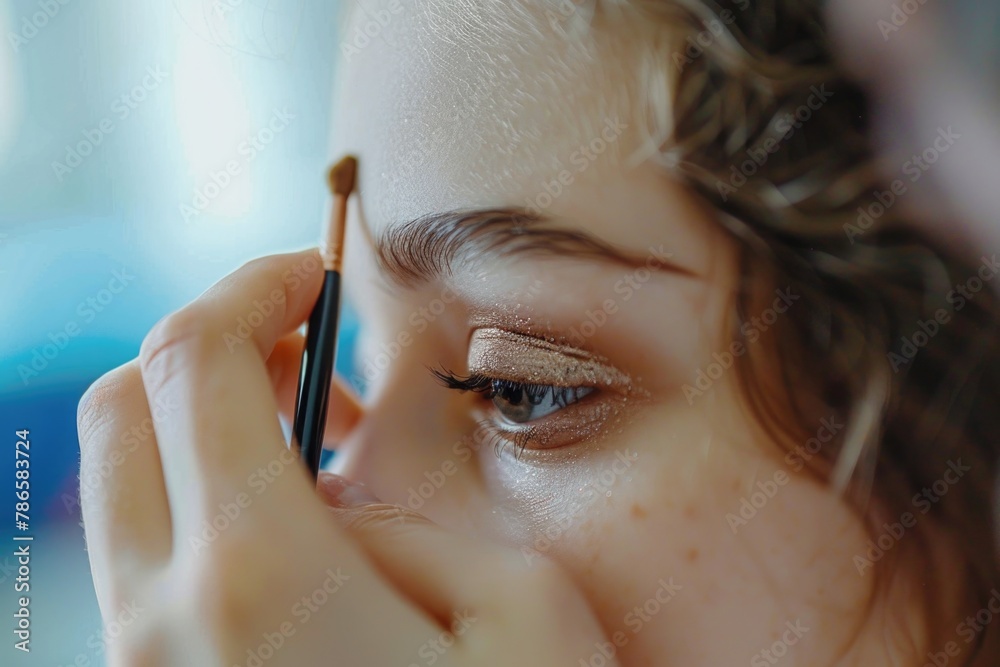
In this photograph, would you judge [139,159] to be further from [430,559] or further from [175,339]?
[430,559]

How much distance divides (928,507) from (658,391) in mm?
166

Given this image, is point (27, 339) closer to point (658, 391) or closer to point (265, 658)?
→ point (265, 658)

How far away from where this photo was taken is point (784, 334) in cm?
44

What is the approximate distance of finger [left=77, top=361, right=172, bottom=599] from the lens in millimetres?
455

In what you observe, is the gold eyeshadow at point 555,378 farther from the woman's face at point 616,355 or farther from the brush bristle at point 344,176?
the brush bristle at point 344,176

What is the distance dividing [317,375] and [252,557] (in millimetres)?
136

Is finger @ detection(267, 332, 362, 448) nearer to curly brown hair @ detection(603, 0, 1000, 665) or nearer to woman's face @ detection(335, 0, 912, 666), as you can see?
woman's face @ detection(335, 0, 912, 666)

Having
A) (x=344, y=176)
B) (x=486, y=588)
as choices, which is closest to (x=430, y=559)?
(x=486, y=588)

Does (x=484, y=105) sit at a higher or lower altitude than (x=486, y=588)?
higher

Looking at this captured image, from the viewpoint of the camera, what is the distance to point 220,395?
45cm

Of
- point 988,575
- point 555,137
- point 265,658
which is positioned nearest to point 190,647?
point 265,658

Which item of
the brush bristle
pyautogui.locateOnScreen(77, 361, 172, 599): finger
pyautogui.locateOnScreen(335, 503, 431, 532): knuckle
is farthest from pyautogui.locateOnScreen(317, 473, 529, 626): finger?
the brush bristle

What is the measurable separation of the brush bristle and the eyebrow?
6 cm

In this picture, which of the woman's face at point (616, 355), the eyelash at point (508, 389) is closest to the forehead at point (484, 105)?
the woman's face at point (616, 355)
